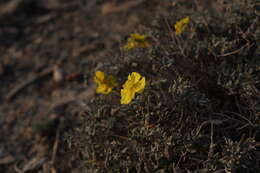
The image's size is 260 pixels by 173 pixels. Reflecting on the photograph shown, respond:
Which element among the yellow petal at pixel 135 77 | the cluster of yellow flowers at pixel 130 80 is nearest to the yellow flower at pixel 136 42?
the cluster of yellow flowers at pixel 130 80

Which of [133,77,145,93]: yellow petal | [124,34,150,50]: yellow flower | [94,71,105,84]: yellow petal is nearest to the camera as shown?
[133,77,145,93]: yellow petal

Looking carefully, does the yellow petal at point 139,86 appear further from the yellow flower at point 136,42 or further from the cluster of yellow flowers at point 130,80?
the yellow flower at point 136,42

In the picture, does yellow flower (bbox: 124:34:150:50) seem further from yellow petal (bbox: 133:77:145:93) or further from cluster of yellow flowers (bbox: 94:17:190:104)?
yellow petal (bbox: 133:77:145:93)

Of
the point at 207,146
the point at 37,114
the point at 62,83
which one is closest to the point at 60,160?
the point at 37,114

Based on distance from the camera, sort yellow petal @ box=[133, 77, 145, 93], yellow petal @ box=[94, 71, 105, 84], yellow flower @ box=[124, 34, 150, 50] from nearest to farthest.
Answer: yellow petal @ box=[133, 77, 145, 93] → yellow petal @ box=[94, 71, 105, 84] → yellow flower @ box=[124, 34, 150, 50]

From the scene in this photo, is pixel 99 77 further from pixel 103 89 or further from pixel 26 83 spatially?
pixel 26 83

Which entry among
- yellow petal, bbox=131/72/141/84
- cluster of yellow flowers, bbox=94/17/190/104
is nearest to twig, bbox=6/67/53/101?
cluster of yellow flowers, bbox=94/17/190/104
